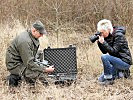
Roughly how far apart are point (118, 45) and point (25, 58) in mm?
1692

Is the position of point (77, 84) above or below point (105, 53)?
below

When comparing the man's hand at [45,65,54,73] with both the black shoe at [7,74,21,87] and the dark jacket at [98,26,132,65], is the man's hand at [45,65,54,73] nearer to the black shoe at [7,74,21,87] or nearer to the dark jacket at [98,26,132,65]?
the black shoe at [7,74,21,87]

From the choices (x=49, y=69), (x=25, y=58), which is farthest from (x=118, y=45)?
(x=25, y=58)

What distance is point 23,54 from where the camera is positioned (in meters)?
6.31

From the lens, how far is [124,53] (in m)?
6.75

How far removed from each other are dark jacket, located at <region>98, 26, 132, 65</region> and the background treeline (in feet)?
14.3

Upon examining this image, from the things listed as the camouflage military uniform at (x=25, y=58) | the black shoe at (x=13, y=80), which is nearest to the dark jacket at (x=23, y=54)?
the camouflage military uniform at (x=25, y=58)

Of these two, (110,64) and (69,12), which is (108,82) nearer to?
(110,64)

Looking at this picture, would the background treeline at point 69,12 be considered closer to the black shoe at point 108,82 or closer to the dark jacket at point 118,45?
the dark jacket at point 118,45

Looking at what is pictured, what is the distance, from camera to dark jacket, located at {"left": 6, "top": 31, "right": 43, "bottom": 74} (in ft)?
20.7

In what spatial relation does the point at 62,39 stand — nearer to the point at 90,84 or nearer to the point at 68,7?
the point at 68,7

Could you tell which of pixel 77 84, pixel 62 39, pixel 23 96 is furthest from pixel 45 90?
pixel 62 39

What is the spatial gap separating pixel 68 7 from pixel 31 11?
134 cm

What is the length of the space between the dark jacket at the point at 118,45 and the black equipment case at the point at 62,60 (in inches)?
23.6
